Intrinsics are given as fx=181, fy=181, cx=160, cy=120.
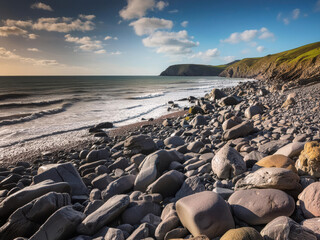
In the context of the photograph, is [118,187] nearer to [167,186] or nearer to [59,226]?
[167,186]

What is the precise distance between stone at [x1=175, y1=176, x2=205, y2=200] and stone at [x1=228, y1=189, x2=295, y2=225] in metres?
0.94

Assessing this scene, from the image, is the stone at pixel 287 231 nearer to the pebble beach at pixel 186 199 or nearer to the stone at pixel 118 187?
the pebble beach at pixel 186 199

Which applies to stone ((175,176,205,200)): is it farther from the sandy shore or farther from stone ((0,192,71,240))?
the sandy shore

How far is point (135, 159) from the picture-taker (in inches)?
242

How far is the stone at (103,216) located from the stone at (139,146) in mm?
3575

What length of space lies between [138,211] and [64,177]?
2537mm

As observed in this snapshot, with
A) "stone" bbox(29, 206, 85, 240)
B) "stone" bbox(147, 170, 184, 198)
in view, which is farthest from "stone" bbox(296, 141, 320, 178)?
"stone" bbox(29, 206, 85, 240)

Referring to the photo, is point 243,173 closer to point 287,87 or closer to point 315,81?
point 287,87

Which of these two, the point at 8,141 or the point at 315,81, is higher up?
the point at 315,81

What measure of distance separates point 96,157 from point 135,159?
1.89 metres

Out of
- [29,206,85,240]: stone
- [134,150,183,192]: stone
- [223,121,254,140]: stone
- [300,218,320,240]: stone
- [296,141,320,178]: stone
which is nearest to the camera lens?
[300,218,320,240]: stone

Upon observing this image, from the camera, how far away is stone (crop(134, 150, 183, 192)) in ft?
14.1

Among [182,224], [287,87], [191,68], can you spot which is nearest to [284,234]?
[182,224]

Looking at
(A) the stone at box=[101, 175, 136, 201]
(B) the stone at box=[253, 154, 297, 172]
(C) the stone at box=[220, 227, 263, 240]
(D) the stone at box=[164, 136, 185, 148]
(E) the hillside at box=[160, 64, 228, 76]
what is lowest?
(A) the stone at box=[101, 175, 136, 201]
